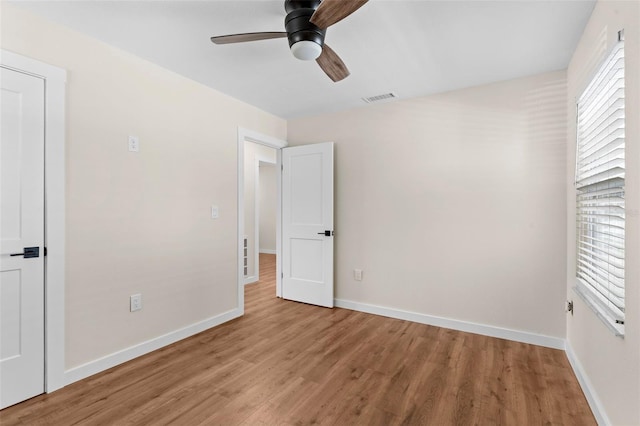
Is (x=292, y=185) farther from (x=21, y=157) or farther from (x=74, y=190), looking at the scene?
(x=21, y=157)

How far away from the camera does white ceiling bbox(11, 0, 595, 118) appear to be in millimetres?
1952

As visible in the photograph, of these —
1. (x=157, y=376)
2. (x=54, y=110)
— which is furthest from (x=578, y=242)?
(x=54, y=110)

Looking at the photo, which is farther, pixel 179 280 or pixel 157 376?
pixel 179 280

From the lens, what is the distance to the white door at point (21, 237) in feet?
6.29

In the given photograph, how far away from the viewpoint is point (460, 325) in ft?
10.5

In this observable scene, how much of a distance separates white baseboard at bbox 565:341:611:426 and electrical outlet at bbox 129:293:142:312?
3.17 meters

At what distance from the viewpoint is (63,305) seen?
2152mm

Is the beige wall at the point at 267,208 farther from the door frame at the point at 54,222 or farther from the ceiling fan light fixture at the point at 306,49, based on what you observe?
the ceiling fan light fixture at the point at 306,49

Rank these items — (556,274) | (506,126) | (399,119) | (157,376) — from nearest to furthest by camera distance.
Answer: (157,376), (556,274), (506,126), (399,119)

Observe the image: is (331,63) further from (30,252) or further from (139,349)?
(139,349)

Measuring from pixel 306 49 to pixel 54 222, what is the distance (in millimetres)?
2017

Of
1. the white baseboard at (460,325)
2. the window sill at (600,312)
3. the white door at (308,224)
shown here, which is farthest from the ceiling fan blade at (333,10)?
the white baseboard at (460,325)

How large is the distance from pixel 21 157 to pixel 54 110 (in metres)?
0.38

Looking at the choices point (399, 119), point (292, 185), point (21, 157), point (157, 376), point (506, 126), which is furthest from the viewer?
point (292, 185)
